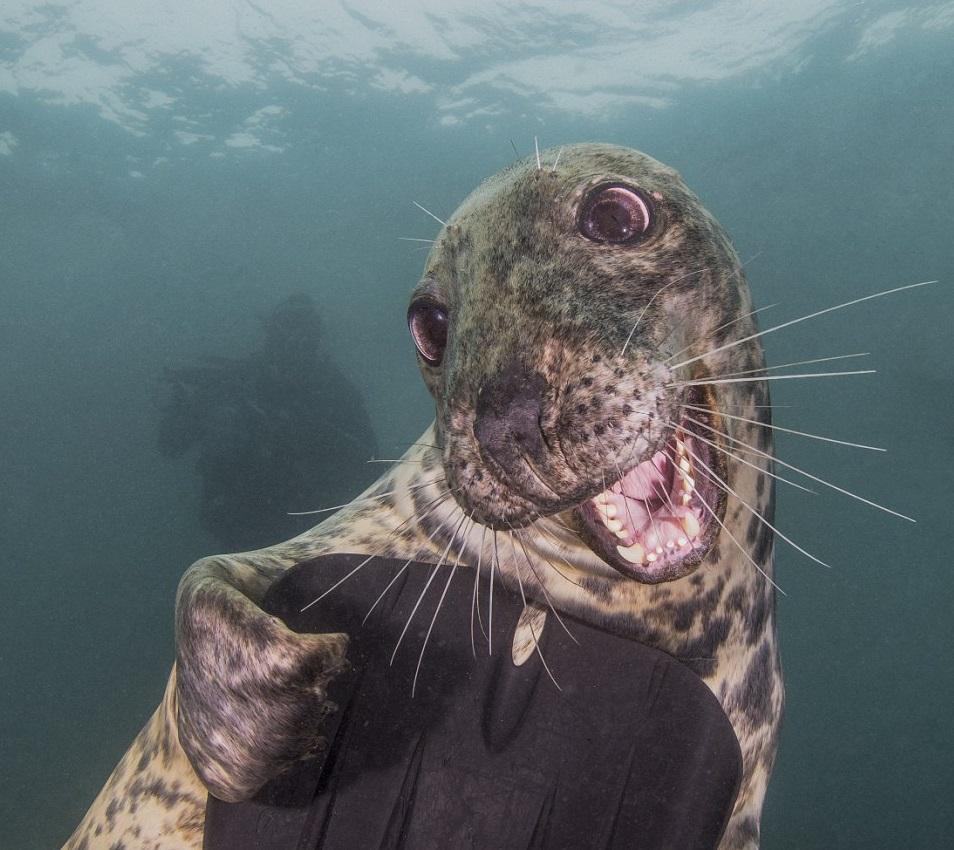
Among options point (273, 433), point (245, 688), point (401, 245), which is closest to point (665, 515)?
point (245, 688)

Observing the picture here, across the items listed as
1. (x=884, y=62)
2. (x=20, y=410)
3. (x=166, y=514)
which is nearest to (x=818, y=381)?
(x=884, y=62)

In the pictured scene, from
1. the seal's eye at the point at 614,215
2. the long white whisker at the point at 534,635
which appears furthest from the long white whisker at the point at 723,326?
the long white whisker at the point at 534,635

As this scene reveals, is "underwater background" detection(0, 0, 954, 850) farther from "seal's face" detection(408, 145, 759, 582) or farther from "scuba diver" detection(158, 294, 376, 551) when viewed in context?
"seal's face" detection(408, 145, 759, 582)

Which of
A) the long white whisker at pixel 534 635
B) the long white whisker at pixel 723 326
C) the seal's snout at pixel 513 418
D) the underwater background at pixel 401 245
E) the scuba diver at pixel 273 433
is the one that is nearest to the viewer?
the seal's snout at pixel 513 418

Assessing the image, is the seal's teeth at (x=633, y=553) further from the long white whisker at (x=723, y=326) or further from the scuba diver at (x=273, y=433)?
the scuba diver at (x=273, y=433)

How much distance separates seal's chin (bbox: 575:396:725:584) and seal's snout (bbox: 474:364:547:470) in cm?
37

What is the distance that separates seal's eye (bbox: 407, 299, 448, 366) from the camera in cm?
200

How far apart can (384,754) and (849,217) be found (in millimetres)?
39878

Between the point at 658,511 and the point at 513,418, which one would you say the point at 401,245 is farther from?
the point at 513,418

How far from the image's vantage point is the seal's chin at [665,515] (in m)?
1.59

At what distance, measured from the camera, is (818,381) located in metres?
34.2

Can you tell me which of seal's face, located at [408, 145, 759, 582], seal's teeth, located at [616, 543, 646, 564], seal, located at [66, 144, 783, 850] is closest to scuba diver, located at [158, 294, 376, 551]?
seal, located at [66, 144, 783, 850]

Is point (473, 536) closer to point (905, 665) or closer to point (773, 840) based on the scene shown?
point (773, 840)

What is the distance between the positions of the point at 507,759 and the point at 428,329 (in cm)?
132
